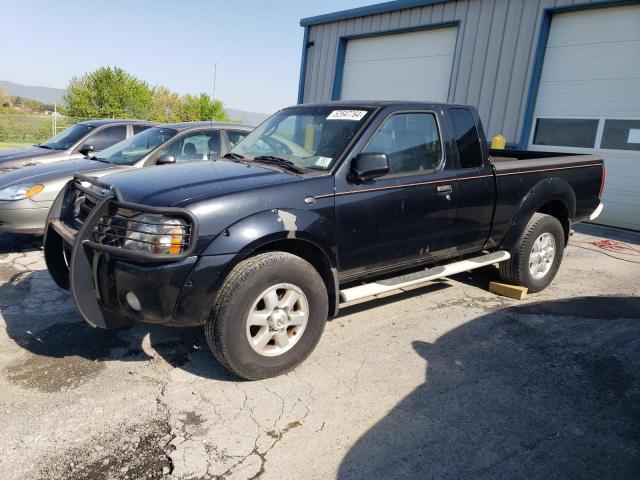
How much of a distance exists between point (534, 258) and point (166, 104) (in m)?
44.4

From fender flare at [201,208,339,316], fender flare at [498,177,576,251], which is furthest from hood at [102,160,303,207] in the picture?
fender flare at [498,177,576,251]

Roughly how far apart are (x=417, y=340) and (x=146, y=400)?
210 centimetres

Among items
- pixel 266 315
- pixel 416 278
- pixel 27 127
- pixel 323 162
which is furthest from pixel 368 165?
pixel 27 127

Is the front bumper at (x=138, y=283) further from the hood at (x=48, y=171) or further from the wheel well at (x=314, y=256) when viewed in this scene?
the hood at (x=48, y=171)

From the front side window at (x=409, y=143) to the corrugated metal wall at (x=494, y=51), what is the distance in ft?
23.8

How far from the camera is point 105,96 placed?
3550 cm

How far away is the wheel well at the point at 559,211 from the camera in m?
5.38

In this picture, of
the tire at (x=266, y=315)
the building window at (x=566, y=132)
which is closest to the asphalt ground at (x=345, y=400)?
the tire at (x=266, y=315)

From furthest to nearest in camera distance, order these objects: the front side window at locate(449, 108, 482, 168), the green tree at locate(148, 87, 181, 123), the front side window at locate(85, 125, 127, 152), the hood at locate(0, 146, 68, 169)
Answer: the green tree at locate(148, 87, 181, 123) → the front side window at locate(85, 125, 127, 152) → the hood at locate(0, 146, 68, 169) → the front side window at locate(449, 108, 482, 168)

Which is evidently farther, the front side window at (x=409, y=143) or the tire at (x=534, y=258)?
the tire at (x=534, y=258)

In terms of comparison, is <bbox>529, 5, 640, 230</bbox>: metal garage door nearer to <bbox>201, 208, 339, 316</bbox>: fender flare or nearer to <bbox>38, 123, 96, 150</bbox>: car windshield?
<bbox>201, 208, 339, 316</bbox>: fender flare

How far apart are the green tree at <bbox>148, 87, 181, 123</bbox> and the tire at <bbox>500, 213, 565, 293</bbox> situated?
39.3 metres

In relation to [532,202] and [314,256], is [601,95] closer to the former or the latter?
[532,202]

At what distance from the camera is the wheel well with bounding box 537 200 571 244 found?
5379mm
